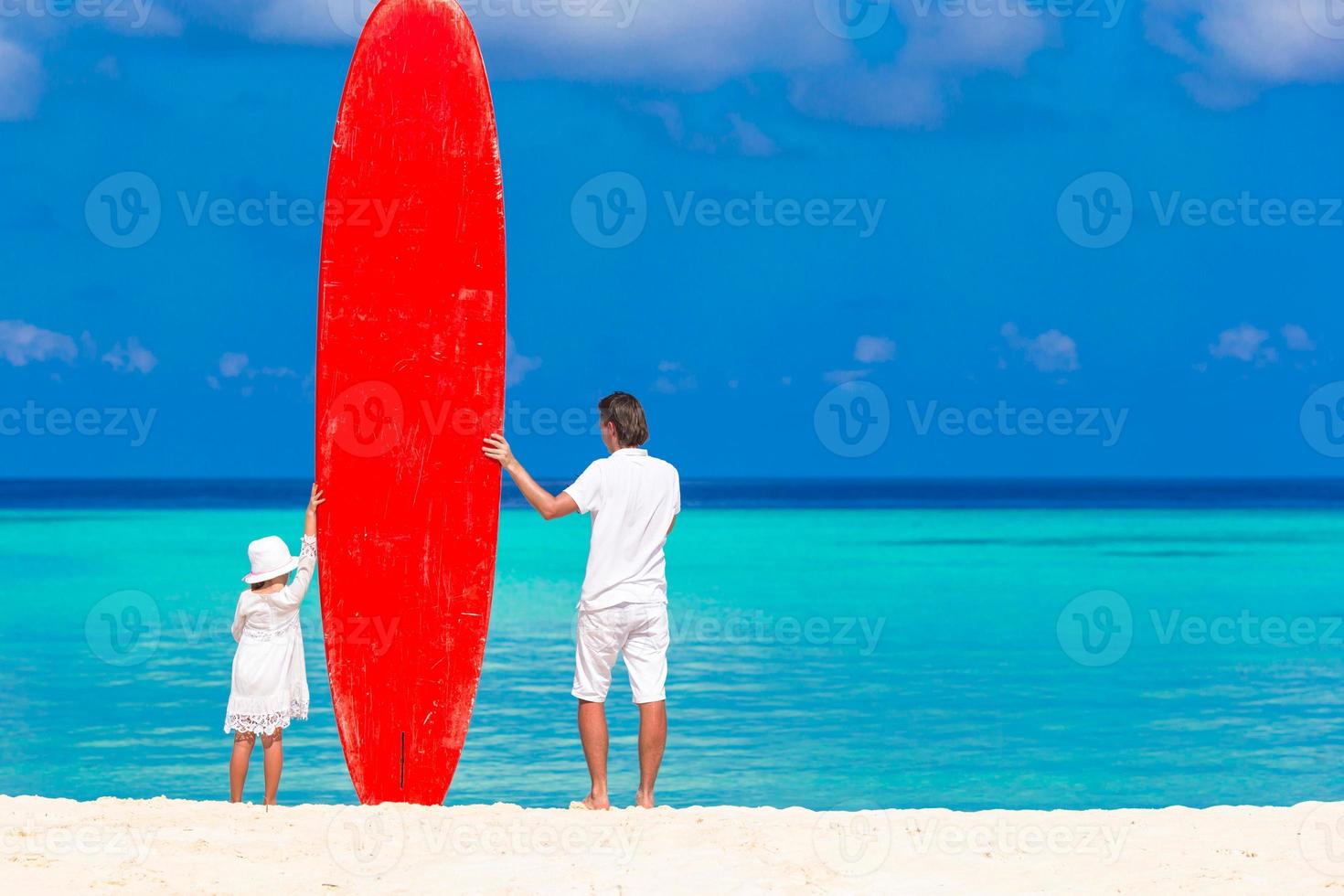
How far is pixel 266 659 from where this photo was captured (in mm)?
4500

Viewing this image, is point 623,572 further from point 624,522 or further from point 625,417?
point 625,417

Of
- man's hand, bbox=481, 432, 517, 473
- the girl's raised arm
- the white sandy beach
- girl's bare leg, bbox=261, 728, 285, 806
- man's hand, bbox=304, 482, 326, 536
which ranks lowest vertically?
the white sandy beach

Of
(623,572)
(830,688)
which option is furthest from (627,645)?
(830,688)

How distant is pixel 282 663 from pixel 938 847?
2.21 metres

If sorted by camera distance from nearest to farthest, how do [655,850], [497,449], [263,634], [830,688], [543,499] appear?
1. [655,850]
2. [543,499]
3. [263,634]
4. [497,449]
5. [830,688]

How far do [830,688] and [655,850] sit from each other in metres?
6.42

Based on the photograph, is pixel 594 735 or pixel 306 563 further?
pixel 306 563

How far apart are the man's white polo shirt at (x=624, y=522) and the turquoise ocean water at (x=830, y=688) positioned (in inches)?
94.0

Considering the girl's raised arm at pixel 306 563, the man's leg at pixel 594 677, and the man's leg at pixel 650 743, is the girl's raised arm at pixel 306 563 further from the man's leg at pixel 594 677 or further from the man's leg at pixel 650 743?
the man's leg at pixel 650 743

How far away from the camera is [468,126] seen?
197 inches

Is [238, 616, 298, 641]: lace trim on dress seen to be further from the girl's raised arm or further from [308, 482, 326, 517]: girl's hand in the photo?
[308, 482, 326, 517]: girl's hand

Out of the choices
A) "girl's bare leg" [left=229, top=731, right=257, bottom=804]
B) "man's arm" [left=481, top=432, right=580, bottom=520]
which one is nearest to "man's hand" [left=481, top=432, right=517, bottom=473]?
"man's arm" [left=481, top=432, right=580, bottom=520]

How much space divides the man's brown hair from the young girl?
45.2 inches

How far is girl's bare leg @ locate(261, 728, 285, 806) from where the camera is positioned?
179 inches
